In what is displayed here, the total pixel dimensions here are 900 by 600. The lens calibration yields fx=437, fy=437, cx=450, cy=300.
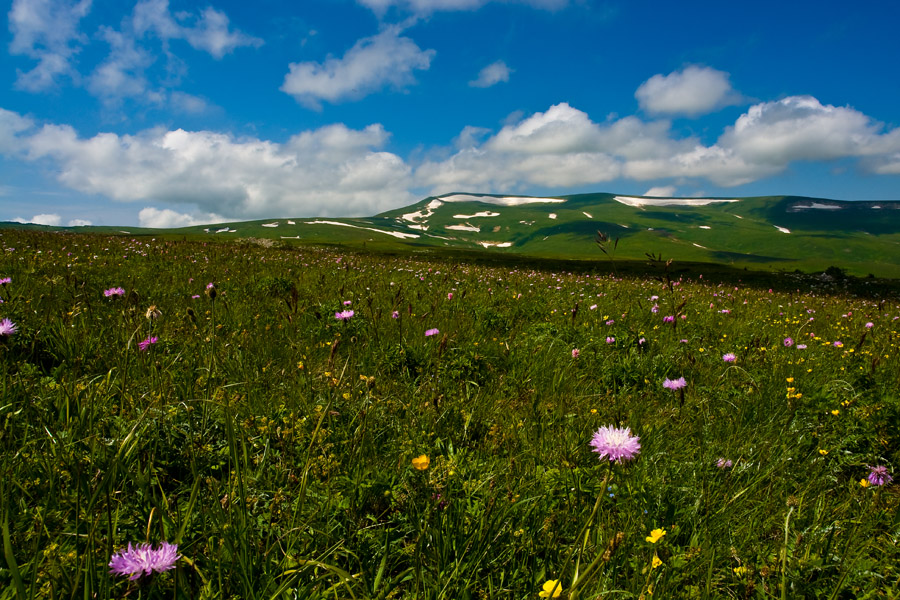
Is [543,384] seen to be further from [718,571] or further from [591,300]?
[591,300]

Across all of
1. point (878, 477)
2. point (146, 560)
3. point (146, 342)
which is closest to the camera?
point (146, 560)

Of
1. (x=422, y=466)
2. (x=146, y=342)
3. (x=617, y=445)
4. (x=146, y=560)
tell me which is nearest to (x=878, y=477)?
(x=617, y=445)

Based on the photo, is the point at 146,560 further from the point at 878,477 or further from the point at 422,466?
the point at 878,477

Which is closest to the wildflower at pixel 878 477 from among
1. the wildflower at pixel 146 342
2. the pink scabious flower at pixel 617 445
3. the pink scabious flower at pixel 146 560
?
the pink scabious flower at pixel 617 445

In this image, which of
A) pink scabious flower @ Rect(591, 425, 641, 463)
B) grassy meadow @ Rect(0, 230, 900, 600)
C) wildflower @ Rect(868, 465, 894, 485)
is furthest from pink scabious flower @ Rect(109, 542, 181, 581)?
wildflower @ Rect(868, 465, 894, 485)

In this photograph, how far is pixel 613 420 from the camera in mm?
3496

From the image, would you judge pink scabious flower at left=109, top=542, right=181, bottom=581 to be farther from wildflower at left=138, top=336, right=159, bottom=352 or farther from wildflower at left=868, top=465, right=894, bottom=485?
wildflower at left=868, top=465, right=894, bottom=485

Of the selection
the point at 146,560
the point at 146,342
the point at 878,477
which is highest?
the point at 146,342

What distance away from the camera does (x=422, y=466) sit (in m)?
1.86

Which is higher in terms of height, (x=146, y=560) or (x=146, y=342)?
(x=146, y=342)

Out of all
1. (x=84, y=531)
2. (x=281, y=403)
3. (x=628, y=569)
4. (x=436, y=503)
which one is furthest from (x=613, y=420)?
(x=84, y=531)

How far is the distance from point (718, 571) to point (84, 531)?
290cm

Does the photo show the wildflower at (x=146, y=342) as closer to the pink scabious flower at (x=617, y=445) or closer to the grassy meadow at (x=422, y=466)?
the grassy meadow at (x=422, y=466)

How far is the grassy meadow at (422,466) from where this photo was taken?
5.77 ft
